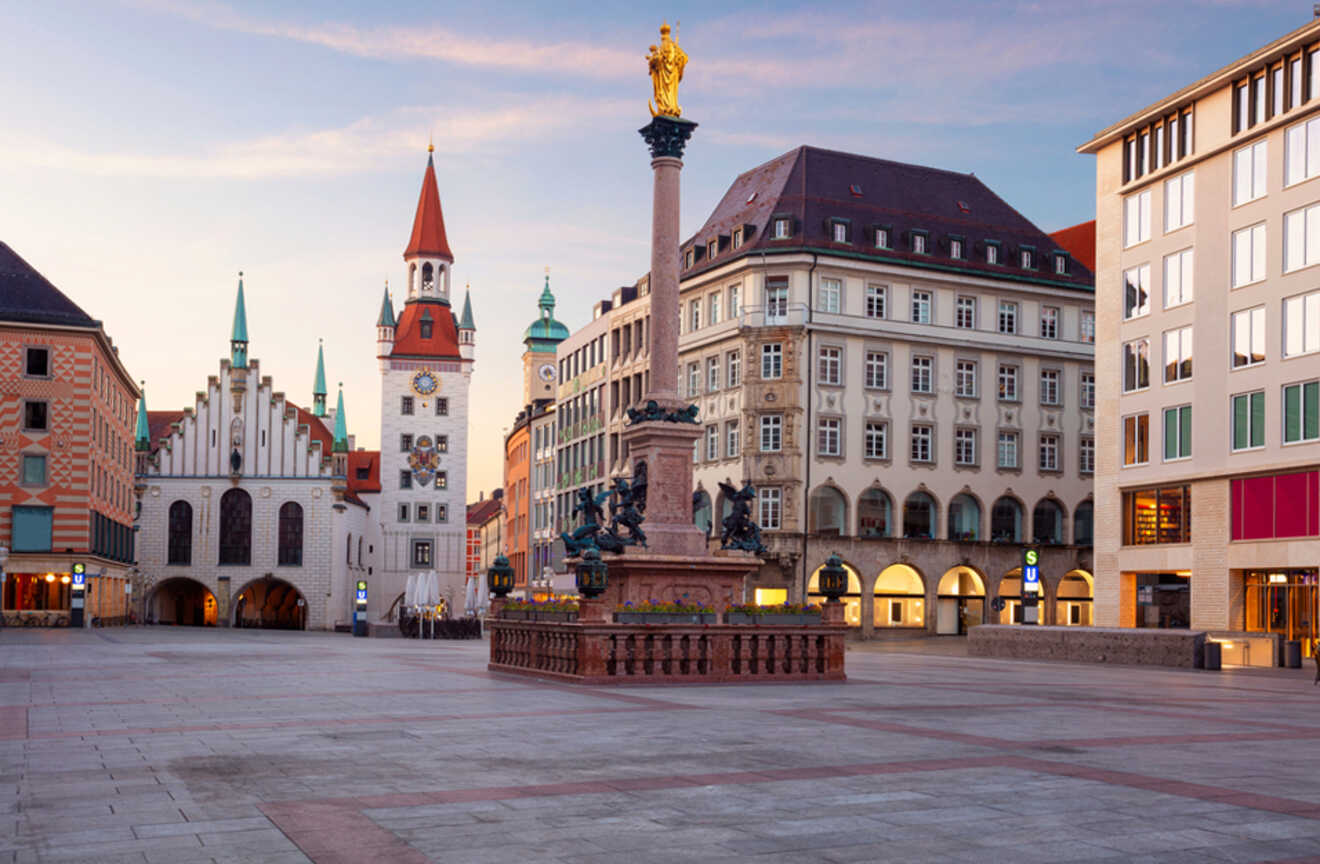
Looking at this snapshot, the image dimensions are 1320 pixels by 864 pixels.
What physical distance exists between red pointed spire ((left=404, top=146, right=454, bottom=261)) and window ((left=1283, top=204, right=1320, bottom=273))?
298 feet

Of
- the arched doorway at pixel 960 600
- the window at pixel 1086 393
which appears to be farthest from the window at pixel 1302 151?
the window at pixel 1086 393

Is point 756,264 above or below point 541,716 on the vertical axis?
above

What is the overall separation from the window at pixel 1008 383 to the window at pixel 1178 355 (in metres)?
22.4

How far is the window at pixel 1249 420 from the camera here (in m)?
45.8

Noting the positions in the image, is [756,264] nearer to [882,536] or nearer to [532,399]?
[882,536]

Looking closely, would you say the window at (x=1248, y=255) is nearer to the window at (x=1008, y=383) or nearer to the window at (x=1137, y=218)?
the window at (x=1137, y=218)

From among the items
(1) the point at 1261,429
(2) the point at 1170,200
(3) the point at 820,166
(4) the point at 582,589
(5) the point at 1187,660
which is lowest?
(5) the point at 1187,660

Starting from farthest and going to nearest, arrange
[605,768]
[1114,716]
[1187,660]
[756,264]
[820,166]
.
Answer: [820,166]
[756,264]
[1187,660]
[1114,716]
[605,768]

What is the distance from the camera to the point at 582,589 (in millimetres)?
24188

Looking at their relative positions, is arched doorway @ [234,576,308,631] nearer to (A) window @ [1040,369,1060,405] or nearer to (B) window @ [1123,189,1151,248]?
(A) window @ [1040,369,1060,405]

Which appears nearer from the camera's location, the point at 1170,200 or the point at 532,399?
the point at 1170,200

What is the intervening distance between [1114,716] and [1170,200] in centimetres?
3552

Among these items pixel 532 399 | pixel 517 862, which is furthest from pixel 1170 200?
pixel 532 399

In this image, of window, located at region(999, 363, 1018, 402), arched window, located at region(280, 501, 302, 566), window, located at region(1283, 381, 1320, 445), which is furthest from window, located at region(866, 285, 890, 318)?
arched window, located at region(280, 501, 302, 566)
